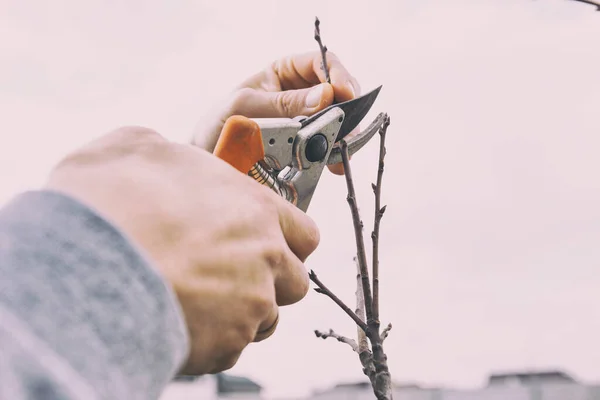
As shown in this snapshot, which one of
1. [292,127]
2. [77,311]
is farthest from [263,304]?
[292,127]

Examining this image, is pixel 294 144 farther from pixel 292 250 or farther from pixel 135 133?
pixel 135 133

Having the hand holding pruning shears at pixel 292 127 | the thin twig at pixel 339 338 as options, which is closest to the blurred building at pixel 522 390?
the thin twig at pixel 339 338

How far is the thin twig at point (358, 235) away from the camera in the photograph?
1.70 metres

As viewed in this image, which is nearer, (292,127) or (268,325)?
(268,325)

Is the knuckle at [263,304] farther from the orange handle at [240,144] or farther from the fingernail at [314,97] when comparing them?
the fingernail at [314,97]

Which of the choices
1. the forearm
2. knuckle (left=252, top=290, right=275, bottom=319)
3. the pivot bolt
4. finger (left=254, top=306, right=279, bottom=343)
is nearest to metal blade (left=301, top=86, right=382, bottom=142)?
the pivot bolt

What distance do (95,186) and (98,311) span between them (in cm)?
20

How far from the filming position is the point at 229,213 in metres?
0.89

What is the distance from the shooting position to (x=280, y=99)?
189 cm

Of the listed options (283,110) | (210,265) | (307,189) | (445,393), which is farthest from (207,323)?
(445,393)

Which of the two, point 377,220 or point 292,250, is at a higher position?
point 292,250

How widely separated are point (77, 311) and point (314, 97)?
134 centimetres

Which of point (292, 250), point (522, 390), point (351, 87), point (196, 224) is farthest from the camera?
point (522, 390)

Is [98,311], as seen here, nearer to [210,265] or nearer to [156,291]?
[156,291]
